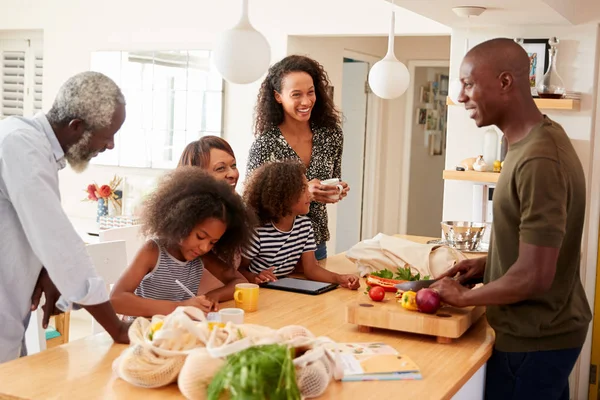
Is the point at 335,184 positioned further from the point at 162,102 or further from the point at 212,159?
the point at 162,102

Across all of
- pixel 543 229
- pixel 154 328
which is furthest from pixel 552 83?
pixel 154 328

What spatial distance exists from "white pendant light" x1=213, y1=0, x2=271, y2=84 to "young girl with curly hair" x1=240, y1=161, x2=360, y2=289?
0.43 metres

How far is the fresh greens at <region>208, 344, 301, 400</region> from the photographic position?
4.31 ft

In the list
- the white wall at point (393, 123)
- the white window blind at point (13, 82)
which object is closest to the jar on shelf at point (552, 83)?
the white wall at point (393, 123)

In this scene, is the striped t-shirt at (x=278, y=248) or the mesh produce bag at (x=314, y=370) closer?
the mesh produce bag at (x=314, y=370)

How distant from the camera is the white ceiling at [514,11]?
9.83 feet

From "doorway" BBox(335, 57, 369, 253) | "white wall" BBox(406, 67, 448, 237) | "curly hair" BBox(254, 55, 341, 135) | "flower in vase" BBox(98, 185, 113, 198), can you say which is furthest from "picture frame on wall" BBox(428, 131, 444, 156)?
"curly hair" BBox(254, 55, 341, 135)

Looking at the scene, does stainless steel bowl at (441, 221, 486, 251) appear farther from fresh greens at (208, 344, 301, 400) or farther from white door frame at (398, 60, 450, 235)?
white door frame at (398, 60, 450, 235)

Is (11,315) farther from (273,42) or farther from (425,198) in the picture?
(425,198)

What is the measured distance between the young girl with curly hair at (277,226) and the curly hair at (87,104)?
3.05 ft

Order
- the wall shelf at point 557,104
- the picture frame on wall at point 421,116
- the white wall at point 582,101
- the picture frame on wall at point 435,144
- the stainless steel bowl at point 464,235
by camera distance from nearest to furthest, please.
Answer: the stainless steel bowl at point 464,235 < the wall shelf at point 557,104 < the white wall at point 582,101 < the picture frame on wall at point 421,116 < the picture frame on wall at point 435,144

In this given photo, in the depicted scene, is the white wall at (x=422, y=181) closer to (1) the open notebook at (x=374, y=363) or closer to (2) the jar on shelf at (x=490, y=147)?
(2) the jar on shelf at (x=490, y=147)

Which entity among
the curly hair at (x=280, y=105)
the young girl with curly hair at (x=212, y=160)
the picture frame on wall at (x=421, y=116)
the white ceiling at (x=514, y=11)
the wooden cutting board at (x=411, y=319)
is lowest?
the wooden cutting board at (x=411, y=319)

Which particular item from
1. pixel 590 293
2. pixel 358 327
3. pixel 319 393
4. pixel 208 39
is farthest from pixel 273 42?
pixel 319 393
